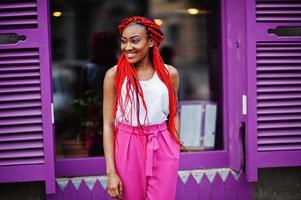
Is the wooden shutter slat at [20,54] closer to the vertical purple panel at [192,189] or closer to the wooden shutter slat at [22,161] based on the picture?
the wooden shutter slat at [22,161]

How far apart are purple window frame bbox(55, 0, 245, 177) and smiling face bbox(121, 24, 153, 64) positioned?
1354 millimetres

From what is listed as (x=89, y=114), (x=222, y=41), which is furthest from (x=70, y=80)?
(x=222, y=41)

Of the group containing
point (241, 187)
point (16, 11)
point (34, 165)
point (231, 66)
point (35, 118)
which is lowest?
point (241, 187)

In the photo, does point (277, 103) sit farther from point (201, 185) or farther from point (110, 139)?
point (110, 139)

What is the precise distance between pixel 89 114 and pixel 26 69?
1591mm

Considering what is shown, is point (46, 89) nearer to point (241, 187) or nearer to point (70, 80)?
point (241, 187)

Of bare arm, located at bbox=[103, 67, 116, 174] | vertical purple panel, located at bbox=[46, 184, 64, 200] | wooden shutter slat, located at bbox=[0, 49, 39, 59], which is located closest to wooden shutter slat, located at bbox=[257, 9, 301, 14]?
bare arm, located at bbox=[103, 67, 116, 174]

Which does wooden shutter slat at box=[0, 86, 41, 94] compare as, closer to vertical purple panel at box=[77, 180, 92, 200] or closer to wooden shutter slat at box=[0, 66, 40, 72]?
wooden shutter slat at box=[0, 66, 40, 72]

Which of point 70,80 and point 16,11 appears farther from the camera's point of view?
point 70,80

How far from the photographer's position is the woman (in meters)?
3.10

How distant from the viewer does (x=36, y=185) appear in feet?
13.7

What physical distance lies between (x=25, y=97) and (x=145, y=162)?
1286 millimetres

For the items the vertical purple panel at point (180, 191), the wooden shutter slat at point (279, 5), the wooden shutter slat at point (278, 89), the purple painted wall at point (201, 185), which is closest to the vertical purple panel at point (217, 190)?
the purple painted wall at point (201, 185)

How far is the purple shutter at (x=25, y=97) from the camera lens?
390 cm
